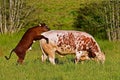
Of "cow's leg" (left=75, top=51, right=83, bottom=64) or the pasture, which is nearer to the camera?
the pasture

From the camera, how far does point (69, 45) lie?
1370 cm

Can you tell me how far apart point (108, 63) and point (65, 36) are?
1.48m

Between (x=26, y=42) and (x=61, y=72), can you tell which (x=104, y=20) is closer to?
(x=26, y=42)

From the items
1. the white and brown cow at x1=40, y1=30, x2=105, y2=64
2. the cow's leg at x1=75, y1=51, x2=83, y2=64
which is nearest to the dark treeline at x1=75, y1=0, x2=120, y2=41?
the white and brown cow at x1=40, y1=30, x2=105, y2=64

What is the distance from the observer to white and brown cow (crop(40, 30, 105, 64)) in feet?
44.2

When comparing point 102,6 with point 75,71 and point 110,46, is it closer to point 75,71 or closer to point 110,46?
point 110,46

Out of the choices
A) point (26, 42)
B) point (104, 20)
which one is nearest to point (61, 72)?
point (26, 42)

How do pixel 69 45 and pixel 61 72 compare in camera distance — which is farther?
pixel 69 45

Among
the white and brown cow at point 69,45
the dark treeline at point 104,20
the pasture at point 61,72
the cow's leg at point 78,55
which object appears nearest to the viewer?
the pasture at point 61,72

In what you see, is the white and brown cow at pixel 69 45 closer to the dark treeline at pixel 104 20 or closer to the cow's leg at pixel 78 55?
the cow's leg at pixel 78 55

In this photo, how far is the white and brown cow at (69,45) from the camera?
13469 millimetres

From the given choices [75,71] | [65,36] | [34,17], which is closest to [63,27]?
[34,17]

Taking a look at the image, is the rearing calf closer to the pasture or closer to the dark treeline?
the pasture

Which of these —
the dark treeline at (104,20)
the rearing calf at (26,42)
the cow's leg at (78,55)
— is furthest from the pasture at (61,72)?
the dark treeline at (104,20)
